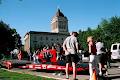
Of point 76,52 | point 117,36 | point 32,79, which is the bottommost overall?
point 32,79

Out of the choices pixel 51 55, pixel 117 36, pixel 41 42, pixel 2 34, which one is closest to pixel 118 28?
pixel 117 36

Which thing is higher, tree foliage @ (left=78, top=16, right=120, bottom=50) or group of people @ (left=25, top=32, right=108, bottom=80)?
tree foliage @ (left=78, top=16, right=120, bottom=50)

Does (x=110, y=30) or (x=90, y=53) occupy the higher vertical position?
(x=110, y=30)

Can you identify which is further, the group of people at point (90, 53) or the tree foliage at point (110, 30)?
the tree foliage at point (110, 30)

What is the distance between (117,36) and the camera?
78.0 meters

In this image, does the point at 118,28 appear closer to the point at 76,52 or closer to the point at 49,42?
the point at 76,52

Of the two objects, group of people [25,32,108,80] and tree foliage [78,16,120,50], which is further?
tree foliage [78,16,120,50]

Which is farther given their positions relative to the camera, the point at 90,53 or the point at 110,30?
the point at 110,30

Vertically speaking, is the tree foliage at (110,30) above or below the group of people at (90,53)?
above

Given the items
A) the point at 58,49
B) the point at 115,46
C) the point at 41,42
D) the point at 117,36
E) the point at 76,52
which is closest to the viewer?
the point at 76,52

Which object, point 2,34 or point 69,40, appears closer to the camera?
point 69,40

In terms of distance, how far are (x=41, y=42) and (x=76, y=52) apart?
574ft

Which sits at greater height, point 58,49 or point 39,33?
point 39,33

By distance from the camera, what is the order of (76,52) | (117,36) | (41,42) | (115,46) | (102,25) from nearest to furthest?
(76,52), (115,46), (117,36), (102,25), (41,42)
